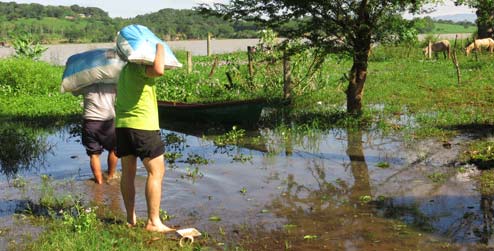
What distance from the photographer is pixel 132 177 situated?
528 centimetres

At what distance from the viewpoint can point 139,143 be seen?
5055 mm

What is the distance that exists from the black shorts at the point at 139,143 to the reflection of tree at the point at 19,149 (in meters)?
3.19

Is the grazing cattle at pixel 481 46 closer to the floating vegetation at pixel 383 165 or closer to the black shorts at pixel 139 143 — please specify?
the floating vegetation at pixel 383 165

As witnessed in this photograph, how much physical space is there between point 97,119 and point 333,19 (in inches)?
212

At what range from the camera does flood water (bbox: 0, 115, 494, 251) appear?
5.10 metres

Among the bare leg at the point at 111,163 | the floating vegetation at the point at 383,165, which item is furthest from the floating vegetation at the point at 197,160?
the floating vegetation at the point at 383,165

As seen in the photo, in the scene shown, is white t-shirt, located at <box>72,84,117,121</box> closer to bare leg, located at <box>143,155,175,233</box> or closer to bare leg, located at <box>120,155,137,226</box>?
bare leg, located at <box>120,155,137,226</box>

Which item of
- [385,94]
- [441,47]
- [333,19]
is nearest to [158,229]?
[333,19]

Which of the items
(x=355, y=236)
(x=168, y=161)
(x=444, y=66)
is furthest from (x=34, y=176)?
(x=444, y=66)

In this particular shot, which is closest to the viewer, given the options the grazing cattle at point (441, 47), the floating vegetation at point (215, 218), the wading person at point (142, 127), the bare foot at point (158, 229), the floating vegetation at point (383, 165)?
the wading person at point (142, 127)

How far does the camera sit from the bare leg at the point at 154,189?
511cm

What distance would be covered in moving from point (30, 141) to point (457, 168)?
6.42 meters

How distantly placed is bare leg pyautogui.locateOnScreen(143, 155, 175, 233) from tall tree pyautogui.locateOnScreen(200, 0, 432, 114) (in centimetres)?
609

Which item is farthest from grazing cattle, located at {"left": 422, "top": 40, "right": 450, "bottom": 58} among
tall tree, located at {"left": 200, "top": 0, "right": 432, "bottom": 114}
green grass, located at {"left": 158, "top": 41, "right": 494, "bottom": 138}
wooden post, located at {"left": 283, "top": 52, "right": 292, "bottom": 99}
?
tall tree, located at {"left": 200, "top": 0, "right": 432, "bottom": 114}
